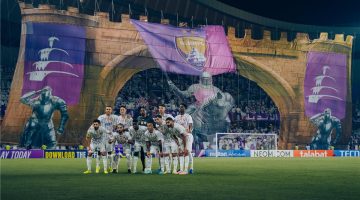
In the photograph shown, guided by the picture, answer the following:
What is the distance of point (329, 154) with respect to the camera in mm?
50000

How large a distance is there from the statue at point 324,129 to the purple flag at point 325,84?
424 millimetres

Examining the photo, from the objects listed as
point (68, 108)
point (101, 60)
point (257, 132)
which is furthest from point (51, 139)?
point (257, 132)

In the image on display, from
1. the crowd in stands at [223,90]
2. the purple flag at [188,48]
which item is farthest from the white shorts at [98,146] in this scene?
the purple flag at [188,48]

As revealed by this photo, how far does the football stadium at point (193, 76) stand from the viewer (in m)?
39.7

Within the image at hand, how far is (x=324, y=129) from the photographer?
52.7m

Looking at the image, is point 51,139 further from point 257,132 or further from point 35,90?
point 257,132

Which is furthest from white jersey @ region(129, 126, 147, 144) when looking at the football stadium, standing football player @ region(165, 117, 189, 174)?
the football stadium

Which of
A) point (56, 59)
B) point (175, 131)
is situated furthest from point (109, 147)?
point (56, 59)

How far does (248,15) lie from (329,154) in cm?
1619

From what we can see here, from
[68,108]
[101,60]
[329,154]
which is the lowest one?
[329,154]

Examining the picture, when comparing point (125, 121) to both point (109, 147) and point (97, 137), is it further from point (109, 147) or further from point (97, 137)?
point (97, 137)

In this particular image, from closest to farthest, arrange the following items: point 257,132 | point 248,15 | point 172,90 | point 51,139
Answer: point 51,139
point 172,90
point 257,132
point 248,15

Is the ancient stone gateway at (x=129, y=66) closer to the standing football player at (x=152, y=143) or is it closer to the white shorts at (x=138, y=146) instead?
the white shorts at (x=138, y=146)

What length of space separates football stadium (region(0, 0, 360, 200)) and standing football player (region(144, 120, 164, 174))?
9485mm
